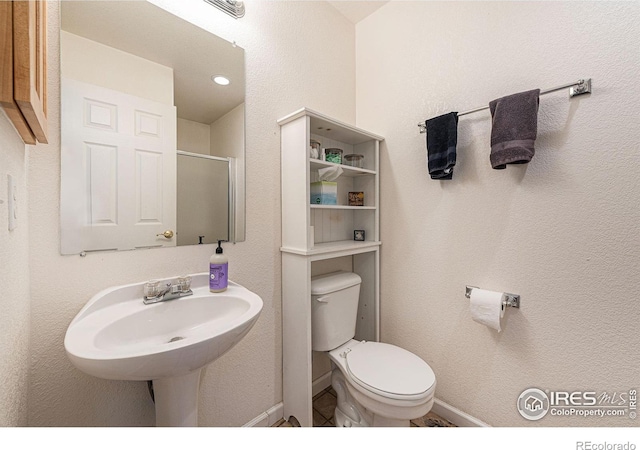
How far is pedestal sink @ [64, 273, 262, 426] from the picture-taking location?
2.08 ft

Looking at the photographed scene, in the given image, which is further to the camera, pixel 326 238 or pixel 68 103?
pixel 326 238

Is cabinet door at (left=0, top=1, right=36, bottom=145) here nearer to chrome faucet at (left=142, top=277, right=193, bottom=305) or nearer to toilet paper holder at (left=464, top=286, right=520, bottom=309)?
chrome faucet at (left=142, top=277, right=193, bottom=305)

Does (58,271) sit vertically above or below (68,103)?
below

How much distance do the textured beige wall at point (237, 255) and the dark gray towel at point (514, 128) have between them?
94 cm

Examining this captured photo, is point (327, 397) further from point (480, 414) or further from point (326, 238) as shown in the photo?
point (326, 238)

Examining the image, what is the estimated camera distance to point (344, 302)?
1470mm

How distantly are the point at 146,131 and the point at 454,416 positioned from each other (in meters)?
2.05

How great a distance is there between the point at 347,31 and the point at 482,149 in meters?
1.28

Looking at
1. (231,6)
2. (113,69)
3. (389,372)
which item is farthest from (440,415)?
(231,6)

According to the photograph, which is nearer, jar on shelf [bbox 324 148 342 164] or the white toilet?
the white toilet

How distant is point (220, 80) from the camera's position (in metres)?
1.20

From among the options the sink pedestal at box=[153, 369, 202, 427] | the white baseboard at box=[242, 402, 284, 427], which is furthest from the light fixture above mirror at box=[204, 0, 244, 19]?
the white baseboard at box=[242, 402, 284, 427]

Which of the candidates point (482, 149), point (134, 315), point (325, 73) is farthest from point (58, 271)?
point (482, 149)
